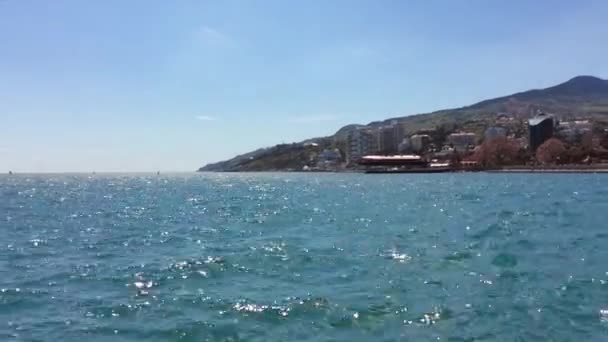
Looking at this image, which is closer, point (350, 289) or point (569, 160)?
point (350, 289)

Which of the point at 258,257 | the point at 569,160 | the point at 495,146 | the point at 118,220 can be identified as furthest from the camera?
the point at 495,146

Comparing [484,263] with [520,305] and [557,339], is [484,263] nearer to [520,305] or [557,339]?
[520,305]

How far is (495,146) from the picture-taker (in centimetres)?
19350

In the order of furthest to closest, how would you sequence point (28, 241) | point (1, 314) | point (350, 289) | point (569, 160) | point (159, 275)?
point (569, 160)
point (28, 241)
point (159, 275)
point (350, 289)
point (1, 314)

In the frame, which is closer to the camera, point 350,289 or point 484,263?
point 350,289

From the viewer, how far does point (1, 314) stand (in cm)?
1333

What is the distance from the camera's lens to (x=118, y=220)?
41.2 metres

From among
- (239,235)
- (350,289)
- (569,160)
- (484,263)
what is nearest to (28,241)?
(239,235)

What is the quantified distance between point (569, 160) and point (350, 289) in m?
182

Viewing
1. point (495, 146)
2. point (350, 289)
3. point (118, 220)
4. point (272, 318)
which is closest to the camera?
point (272, 318)

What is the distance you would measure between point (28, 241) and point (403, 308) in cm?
2194

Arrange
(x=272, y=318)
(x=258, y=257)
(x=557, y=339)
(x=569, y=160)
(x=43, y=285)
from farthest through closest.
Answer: (x=569, y=160), (x=258, y=257), (x=43, y=285), (x=272, y=318), (x=557, y=339)

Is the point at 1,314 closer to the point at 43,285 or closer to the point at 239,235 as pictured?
the point at 43,285

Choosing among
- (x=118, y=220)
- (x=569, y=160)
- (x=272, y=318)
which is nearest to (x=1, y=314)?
(x=272, y=318)
